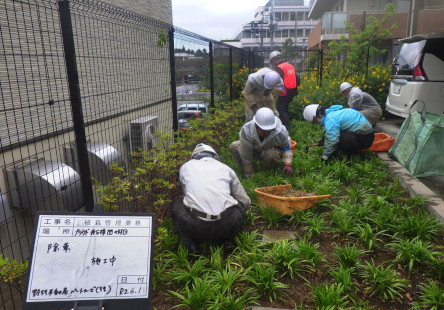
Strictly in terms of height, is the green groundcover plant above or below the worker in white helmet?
→ below

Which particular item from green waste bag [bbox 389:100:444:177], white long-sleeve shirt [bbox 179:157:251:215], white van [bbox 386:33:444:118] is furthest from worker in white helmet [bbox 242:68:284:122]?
white long-sleeve shirt [bbox 179:157:251:215]

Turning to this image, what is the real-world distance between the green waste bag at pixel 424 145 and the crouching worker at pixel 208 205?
10.3 feet

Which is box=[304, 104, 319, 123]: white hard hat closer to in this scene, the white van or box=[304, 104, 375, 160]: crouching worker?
box=[304, 104, 375, 160]: crouching worker

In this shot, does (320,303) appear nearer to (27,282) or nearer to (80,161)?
(27,282)

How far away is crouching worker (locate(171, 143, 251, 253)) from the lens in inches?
129

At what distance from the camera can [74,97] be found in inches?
126

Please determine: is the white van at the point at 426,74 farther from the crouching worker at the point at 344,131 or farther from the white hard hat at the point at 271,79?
the white hard hat at the point at 271,79

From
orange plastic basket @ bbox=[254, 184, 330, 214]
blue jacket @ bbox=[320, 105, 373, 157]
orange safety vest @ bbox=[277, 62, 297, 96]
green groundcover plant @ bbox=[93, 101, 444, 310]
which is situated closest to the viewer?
green groundcover plant @ bbox=[93, 101, 444, 310]

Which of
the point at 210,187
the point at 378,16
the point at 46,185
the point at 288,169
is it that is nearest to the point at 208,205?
the point at 210,187

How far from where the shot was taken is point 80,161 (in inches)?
133

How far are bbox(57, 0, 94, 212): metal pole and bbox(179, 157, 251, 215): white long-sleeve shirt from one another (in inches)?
35.7

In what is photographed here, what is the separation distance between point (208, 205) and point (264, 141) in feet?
7.17

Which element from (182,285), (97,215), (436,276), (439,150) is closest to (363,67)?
(439,150)

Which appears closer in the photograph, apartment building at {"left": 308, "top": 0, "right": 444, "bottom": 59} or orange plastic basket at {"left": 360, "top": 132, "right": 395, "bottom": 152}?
orange plastic basket at {"left": 360, "top": 132, "right": 395, "bottom": 152}
